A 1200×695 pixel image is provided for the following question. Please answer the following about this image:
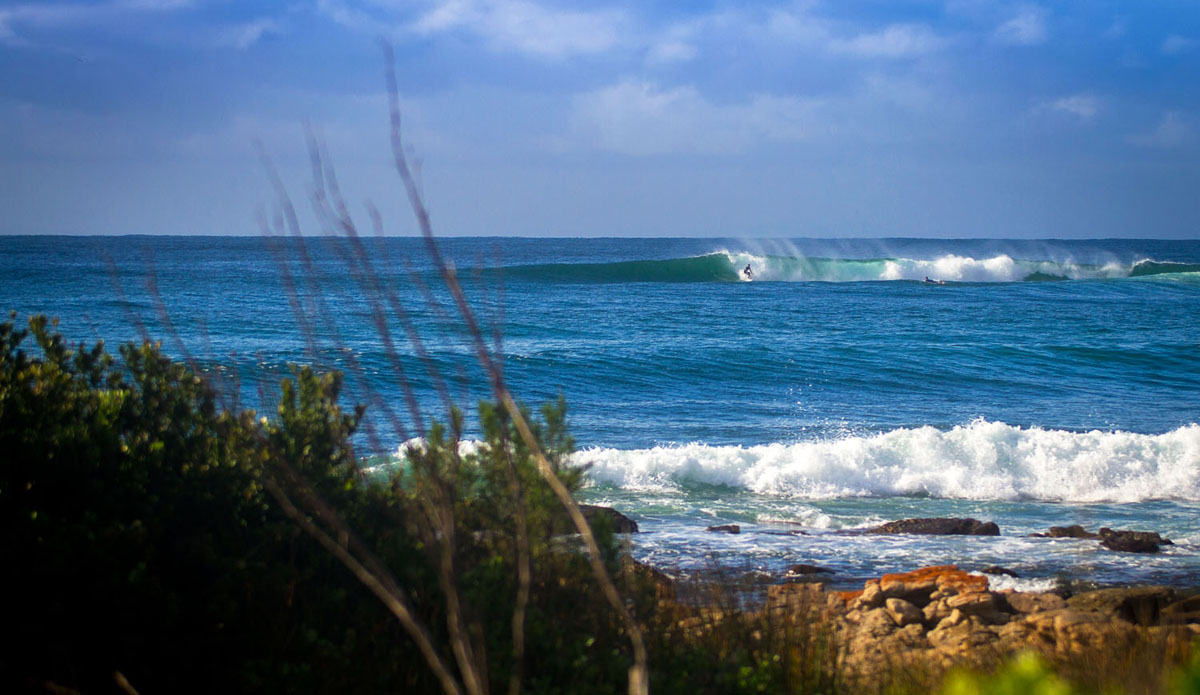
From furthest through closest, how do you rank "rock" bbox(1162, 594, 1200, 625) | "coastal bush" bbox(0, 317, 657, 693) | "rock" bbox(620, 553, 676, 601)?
"rock" bbox(1162, 594, 1200, 625), "rock" bbox(620, 553, 676, 601), "coastal bush" bbox(0, 317, 657, 693)

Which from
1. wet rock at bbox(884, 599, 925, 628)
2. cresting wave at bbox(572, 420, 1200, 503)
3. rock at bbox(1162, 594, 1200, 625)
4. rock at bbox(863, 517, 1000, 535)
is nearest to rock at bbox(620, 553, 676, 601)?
wet rock at bbox(884, 599, 925, 628)

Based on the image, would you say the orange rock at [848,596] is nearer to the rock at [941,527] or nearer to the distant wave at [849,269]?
the rock at [941,527]

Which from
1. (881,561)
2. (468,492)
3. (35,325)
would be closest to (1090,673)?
(468,492)

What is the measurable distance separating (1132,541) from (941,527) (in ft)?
5.64

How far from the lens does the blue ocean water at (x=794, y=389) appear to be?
8297mm

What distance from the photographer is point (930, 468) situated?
12828 millimetres

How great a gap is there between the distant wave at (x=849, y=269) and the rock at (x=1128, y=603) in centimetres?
4119

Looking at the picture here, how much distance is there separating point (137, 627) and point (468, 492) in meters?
1.23

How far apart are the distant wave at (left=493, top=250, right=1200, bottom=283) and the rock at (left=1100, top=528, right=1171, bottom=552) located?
38.7m

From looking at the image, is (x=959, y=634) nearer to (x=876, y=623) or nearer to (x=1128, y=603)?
(x=876, y=623)

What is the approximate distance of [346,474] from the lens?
12.4ft

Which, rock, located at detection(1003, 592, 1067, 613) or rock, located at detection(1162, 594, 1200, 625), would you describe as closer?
rock, located at detection(1162, 594, 1200, 625)

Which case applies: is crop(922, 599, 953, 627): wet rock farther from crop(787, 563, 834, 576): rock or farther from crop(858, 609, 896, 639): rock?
crop(787, 563, 834, 576): rock

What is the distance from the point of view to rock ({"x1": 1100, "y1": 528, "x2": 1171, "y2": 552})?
875 cm
